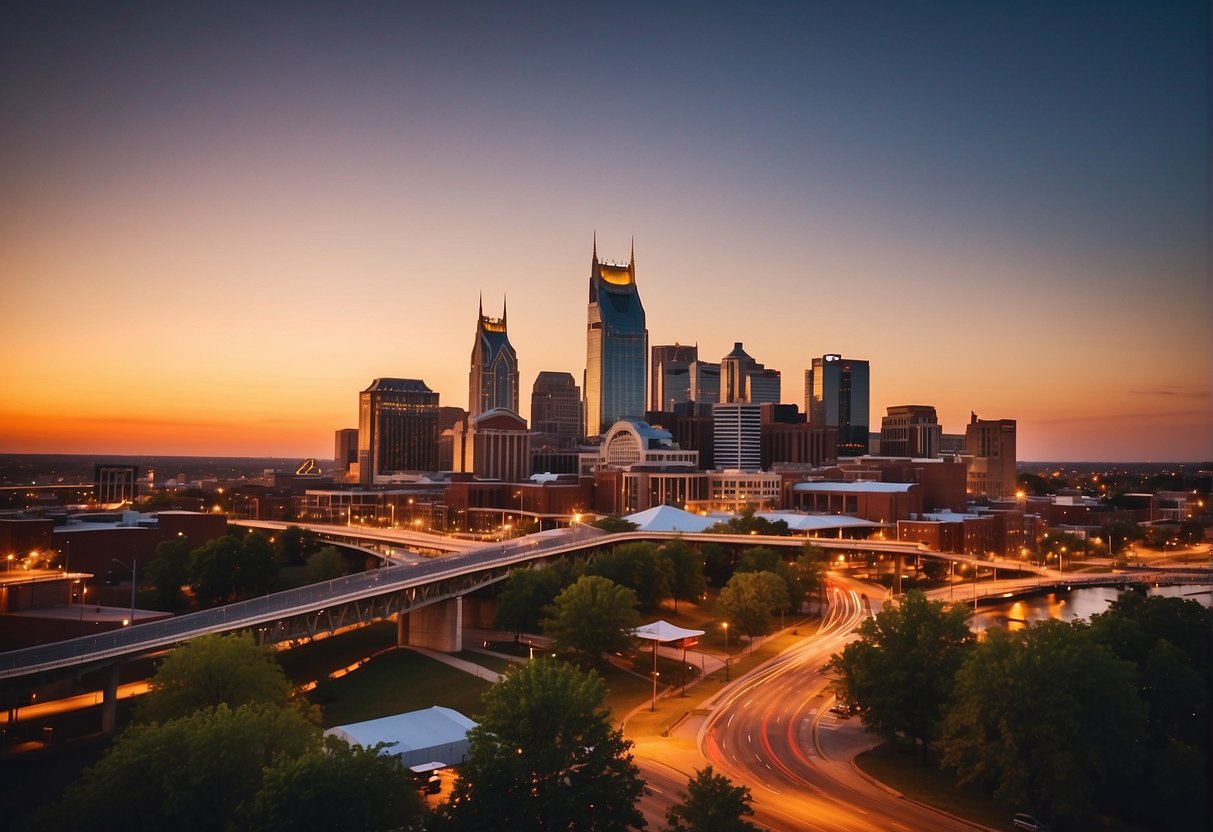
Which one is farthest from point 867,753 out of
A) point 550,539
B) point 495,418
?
point 495,418

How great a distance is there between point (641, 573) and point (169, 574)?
33944 mm

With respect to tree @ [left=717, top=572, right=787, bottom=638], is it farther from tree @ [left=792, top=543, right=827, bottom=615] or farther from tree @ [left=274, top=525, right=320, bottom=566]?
tree @ [left=274, top=525, right=320, bottom=566]

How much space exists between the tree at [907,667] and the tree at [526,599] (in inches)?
819

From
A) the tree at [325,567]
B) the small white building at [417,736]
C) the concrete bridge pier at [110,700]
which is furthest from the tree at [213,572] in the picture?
the small white building at [417,736]

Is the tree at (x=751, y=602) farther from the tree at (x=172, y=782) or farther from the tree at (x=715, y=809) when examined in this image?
the tree at (x=172, y=782)

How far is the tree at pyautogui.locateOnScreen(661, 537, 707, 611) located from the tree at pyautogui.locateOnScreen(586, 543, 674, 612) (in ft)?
2.72

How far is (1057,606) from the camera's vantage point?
7800cm

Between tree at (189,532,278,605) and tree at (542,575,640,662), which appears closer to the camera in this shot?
tree at (542,575,640,662)

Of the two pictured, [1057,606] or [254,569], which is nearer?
[254,569]

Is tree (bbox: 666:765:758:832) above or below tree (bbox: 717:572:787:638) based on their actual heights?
above

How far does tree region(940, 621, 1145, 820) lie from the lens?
27.6m

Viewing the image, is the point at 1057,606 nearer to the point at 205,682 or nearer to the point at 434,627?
the point at 434,627

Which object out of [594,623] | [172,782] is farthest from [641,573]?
[172,782]

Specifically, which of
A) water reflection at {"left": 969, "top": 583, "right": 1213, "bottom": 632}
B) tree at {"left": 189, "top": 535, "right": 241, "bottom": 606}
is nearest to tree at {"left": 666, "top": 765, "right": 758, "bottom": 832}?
water reflection at {"left": 969, "top": 583, "right": 1213, "bottom": 632}
